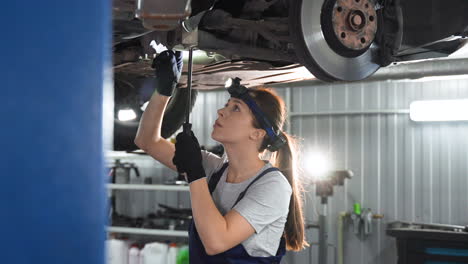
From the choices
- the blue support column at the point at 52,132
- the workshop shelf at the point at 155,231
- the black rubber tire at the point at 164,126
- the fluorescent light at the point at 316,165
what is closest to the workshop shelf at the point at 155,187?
the workshop shelf at the point at 155,231

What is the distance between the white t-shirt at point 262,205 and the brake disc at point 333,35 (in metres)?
0.35

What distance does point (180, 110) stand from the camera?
2416 millimetres

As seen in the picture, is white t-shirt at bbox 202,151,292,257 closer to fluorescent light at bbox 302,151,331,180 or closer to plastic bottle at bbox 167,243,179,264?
fluorescent light at bbox 302,151,331,180

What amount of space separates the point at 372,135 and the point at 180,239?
214 cm

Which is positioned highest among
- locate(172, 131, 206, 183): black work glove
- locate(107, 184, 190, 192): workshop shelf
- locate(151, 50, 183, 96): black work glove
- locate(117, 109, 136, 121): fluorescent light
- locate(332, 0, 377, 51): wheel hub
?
locate(332, 0, 377, 51): wheel hub

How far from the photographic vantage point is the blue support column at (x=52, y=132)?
15.9 inches

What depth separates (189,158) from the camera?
58.2 inches

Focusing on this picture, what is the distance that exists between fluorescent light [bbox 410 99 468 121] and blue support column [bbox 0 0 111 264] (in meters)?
4.54

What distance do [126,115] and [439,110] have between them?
3.20 metres

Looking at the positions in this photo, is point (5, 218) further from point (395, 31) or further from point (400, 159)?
point (400, 159)

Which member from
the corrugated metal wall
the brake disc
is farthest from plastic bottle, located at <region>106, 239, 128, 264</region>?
the brake disc

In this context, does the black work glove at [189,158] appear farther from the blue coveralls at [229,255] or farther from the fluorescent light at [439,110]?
the fluorescent light at [439,110]

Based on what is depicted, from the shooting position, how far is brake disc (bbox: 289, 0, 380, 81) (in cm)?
147

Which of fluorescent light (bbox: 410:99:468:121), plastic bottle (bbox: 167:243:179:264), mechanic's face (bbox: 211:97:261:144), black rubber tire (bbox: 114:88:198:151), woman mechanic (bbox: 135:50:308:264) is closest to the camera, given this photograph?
woman mechanic (bbox: 135:50:308:264)
